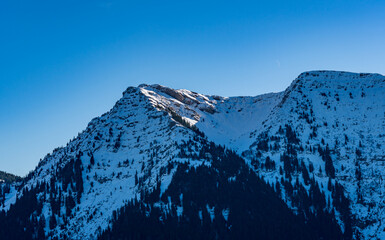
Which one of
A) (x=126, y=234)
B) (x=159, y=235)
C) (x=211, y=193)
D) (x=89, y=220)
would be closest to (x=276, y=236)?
(x=211, y=193)

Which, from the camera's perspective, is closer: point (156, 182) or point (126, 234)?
point (126, 234)

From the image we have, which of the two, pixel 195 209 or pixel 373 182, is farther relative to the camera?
pixel 373 182

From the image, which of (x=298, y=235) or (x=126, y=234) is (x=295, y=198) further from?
(x=126, y=234)

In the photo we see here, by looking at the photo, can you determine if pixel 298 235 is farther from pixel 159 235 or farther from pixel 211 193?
pixel 159 235

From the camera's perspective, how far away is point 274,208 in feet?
595

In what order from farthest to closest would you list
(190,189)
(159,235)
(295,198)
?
(295,198) < (190,189) < (159,235)

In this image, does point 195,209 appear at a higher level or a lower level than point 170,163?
lower

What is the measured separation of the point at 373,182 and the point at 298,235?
44.4m

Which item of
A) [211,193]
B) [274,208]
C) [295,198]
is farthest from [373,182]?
[211,193]

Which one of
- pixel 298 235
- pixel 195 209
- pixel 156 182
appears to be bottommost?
pixel 298 235

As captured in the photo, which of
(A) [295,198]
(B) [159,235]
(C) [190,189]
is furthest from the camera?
(A) [295,198]

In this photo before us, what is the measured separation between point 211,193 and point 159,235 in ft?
82.3

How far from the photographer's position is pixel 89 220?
18675 cm

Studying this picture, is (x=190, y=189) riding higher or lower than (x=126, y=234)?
higher
